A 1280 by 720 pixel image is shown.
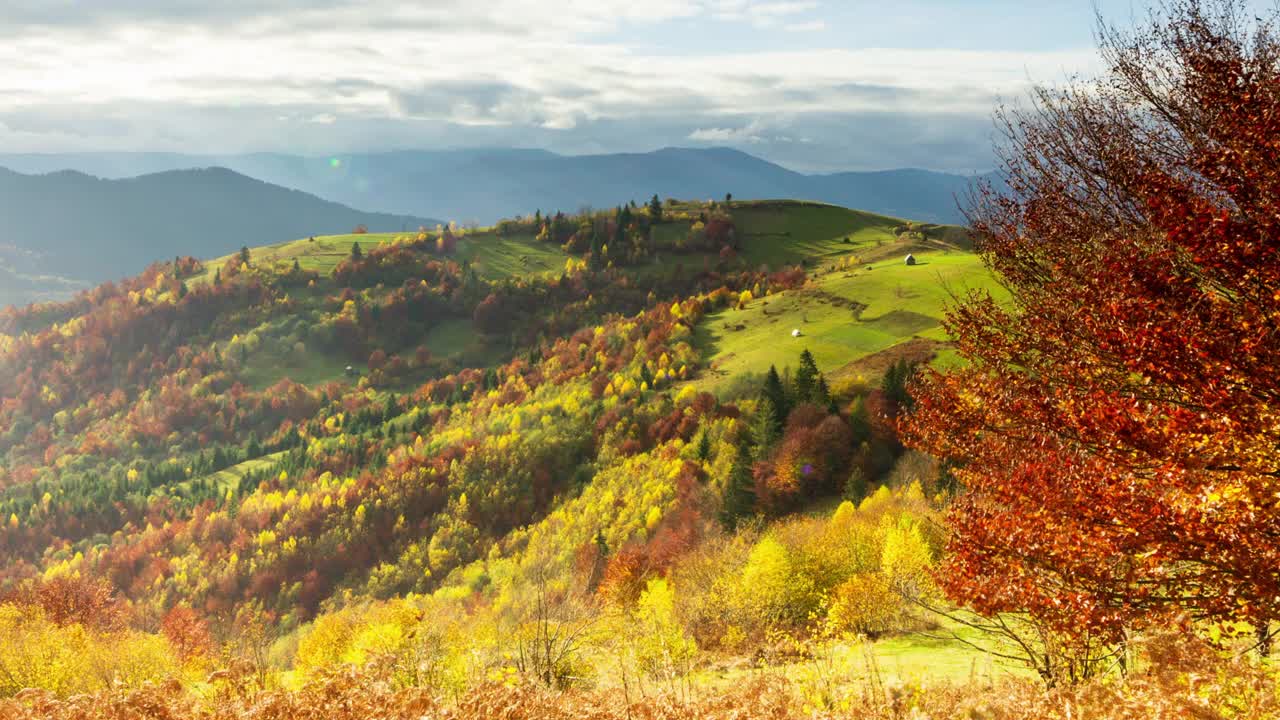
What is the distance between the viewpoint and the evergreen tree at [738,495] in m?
98.0

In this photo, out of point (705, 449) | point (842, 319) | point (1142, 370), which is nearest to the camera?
point (1142, 370)

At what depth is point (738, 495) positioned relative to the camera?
3920 inches

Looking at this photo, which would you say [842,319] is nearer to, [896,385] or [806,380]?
[806,380]

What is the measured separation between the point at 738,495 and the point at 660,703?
8795 cm

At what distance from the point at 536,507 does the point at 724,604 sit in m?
109

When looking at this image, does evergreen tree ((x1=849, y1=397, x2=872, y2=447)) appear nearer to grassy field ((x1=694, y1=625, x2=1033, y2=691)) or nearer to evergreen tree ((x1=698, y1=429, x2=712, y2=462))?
evergreen tree ((x1=698, y1=429, x2=712, y2=462))

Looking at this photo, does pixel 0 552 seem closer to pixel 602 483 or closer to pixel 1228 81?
pixel 602 483

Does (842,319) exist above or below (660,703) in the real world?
below

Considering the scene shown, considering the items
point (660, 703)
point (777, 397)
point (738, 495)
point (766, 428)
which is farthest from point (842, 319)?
point (660, 703)

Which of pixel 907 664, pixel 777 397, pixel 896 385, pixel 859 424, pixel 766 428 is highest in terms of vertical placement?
pixel 907 664

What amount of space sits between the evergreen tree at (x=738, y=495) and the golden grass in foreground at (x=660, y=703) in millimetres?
83776

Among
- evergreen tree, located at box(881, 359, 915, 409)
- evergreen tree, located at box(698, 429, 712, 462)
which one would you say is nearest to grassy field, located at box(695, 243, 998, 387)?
evergreen tree, located at box(881, 359, 915, 409)

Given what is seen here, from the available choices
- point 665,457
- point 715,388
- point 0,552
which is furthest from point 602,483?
point 0,552

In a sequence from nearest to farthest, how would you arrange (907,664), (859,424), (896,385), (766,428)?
(907,664) → (859,424) → (896,385) → (766,428)
